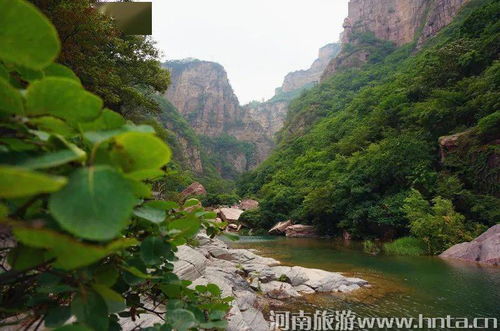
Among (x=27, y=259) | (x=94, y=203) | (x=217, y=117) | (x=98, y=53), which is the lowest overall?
(x=27, y=259)

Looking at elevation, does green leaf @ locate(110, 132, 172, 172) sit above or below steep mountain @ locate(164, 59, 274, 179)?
below

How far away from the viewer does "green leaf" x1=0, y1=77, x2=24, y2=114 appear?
459 mm

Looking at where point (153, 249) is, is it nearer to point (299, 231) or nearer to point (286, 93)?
point (299, 231)

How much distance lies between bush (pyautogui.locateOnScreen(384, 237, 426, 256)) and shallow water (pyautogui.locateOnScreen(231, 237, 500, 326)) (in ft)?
4.97

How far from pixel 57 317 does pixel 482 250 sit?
14006mm

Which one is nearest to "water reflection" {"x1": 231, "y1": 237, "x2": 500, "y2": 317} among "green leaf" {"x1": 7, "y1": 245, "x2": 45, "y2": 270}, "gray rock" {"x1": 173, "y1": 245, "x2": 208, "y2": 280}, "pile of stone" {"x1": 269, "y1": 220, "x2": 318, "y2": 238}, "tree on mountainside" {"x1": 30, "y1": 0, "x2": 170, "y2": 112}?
"gray rock" {"x1": 173, "y1": 245, "x2": 208, "y2": 280}

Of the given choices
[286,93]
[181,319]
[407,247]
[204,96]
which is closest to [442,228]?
[407,247]

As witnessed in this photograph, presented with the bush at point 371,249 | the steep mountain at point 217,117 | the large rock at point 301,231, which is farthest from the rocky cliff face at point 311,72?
the bush at point 371,249

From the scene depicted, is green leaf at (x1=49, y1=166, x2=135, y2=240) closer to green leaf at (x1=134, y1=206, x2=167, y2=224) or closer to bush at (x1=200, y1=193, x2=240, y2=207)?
green leaf at (x1=134, y1=206, x2=167, y2=224)

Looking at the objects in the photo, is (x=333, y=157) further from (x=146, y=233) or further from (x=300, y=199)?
(x=146, y=233)

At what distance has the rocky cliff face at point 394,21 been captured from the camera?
56.6 m

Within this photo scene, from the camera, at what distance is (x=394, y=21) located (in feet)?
247

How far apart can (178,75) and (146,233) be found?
135451 mm

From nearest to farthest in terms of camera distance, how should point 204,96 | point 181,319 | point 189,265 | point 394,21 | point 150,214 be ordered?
point 150,214
point 181,319
point 189,265
point 394,21
point 204,96
